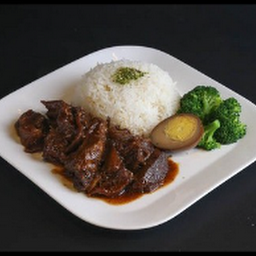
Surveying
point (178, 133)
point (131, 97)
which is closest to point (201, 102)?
point (178, 133)

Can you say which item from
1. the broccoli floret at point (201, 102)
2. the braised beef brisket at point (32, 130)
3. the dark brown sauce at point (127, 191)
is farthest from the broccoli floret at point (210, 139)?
the braised beef brisket at point (32, 130)

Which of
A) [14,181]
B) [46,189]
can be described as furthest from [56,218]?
[14,181]

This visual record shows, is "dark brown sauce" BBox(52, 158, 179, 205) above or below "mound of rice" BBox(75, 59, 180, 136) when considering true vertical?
below

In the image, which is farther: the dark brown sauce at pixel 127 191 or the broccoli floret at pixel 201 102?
the broccoli floret at pixel 201 102

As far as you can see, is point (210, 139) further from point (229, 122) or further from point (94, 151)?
point (94, 151)

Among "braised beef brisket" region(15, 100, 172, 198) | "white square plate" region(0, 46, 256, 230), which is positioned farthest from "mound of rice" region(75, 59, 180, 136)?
"white square plate" region(0, 46, 256, 230)

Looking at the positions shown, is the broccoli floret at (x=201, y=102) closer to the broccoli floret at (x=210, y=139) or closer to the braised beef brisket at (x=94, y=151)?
the broccoli floret at (x=210, y=139)

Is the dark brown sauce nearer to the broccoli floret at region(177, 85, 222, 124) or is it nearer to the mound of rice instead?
the mound of rice
